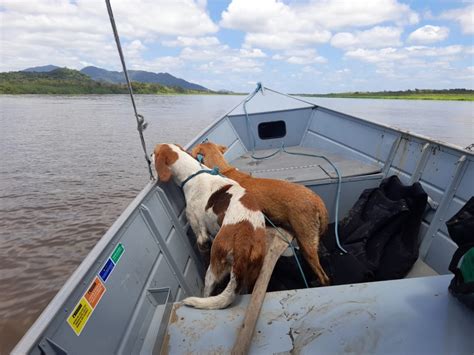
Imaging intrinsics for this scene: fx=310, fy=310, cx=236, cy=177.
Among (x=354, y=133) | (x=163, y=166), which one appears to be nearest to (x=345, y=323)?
(x=163, y=166)

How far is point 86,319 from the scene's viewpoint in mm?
1534

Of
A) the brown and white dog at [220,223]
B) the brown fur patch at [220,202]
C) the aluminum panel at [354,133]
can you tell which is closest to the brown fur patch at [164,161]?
the brown and white dog at [220,223]

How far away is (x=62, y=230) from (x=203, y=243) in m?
4.34

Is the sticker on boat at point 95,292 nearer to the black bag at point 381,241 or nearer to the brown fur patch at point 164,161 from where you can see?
the brown fur patch at point 164,161

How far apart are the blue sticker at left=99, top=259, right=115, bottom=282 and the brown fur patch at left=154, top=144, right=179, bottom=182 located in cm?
134

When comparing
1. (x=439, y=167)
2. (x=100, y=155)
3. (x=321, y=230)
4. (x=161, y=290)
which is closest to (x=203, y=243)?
(x=161, y=290)

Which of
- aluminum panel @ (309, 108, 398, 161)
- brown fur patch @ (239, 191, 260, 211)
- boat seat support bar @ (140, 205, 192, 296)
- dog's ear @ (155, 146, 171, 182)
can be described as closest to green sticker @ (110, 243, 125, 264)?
boat seat support bar @ (140, 205, 192, 296)

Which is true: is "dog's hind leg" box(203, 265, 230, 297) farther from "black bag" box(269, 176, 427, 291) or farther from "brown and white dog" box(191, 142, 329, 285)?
"brown and white dog" box(191, 142, 329, 285)

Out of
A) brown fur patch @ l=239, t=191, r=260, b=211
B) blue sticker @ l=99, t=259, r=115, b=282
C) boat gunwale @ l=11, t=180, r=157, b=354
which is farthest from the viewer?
brown fur patch @ l=239, t=191, r=260, b=211

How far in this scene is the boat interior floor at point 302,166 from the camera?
407 centimetres

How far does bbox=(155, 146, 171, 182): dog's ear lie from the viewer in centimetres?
314

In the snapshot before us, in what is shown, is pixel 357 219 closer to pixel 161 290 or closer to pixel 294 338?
pixel 294 338

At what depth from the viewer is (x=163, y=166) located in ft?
10.5

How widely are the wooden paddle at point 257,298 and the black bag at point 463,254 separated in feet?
3.60
